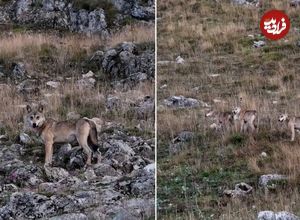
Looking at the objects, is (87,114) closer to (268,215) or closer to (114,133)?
(114,133)

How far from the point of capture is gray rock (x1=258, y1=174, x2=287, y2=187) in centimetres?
459

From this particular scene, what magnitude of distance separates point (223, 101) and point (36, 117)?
4.08ft

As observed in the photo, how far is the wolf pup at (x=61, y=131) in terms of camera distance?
4.75 meters

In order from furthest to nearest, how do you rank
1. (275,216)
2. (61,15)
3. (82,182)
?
(61,15) → (82,182) → (275,216)

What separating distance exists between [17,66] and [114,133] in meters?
0.80

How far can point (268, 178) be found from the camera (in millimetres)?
4609

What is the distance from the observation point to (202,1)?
16.7 ft

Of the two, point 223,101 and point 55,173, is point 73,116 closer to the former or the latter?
point 55,173

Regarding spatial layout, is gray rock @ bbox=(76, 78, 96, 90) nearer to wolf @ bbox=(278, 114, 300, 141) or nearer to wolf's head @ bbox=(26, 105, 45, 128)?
wolf's head @ bbox=(26, 105, 45, 128)

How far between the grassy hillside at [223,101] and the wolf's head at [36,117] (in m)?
0.77

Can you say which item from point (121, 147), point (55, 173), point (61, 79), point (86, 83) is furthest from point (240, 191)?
point (61, 79)

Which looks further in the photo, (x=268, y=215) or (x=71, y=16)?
(x=71, y=16)

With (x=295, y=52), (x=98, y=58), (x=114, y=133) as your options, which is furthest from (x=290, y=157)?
(x=98, y=58)

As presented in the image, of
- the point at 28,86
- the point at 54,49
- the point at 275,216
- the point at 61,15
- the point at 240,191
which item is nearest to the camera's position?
the point at 275,216
